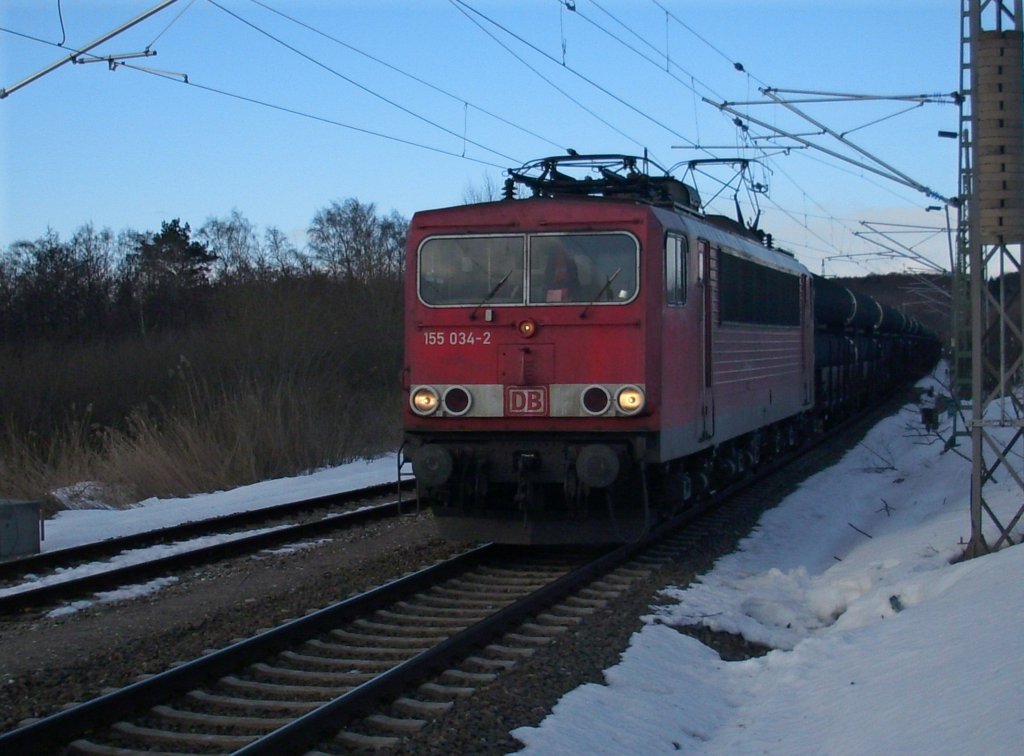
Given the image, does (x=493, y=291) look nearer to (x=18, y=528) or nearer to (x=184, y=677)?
(x=184, y=677)

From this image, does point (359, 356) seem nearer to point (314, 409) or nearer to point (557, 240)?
point (314, 409)

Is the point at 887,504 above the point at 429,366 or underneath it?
underneath

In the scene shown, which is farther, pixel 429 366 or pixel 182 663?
pixel 429 366

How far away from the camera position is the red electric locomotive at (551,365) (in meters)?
9.71

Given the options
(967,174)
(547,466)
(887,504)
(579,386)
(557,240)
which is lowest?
(887,504)

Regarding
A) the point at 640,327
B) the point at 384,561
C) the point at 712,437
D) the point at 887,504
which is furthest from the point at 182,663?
the point at 887,504

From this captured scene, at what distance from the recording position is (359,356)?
30.6m

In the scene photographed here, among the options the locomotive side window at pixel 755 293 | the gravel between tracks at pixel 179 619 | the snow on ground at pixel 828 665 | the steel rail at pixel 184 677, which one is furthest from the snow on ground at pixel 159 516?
the locomotive side window at pixel 755 293

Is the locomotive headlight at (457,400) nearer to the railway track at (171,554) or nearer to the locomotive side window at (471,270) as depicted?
the locomotive side window at (471,270)

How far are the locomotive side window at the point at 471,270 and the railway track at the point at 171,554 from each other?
185cm

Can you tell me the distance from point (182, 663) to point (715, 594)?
4123 millimetres

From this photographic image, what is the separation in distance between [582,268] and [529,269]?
1.49 feet

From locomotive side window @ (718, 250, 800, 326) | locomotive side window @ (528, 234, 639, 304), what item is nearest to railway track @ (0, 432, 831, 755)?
locomotive side window @ (528, 234, 639, 304)

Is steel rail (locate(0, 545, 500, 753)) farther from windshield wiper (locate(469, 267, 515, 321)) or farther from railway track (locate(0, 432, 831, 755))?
windshield wiper (locate(469, 267, 515, 321))
